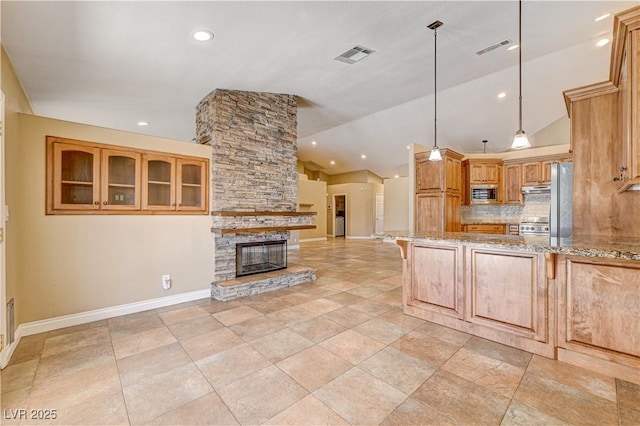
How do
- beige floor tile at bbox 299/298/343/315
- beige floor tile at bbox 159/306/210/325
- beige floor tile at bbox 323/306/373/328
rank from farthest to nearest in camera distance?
beige floor tile at bbox 299/298/343/315
beige floor tile at bbox 159/306/210/325
beige floor tile at bbox 323/306/373/328

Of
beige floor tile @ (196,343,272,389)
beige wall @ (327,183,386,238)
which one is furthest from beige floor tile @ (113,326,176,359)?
beige wall @ (327,183,386,238)

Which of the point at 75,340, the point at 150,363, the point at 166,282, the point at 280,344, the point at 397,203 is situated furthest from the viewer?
the point at 397,203

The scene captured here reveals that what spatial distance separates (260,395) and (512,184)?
23.2 feet

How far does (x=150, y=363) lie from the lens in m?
2.28

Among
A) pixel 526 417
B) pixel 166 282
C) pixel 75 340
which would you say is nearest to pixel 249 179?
pixel 166 282

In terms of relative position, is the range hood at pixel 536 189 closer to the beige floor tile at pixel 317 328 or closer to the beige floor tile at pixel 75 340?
the beige floor tile at pixel 317 328

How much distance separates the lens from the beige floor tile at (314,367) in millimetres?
2021

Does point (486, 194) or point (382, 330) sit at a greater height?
point (486, 194)

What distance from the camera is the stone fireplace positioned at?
4.16m

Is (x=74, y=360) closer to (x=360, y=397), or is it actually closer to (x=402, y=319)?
(x=360, y=397)

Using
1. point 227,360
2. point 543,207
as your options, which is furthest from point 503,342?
point 543,207

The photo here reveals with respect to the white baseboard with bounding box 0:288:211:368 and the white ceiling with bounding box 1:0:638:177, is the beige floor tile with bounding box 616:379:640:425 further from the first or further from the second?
the white baseboard with bounding box 0:288:211:368

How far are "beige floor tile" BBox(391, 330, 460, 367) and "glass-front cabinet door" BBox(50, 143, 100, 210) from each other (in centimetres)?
360

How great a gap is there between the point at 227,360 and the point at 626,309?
2.98 meters
